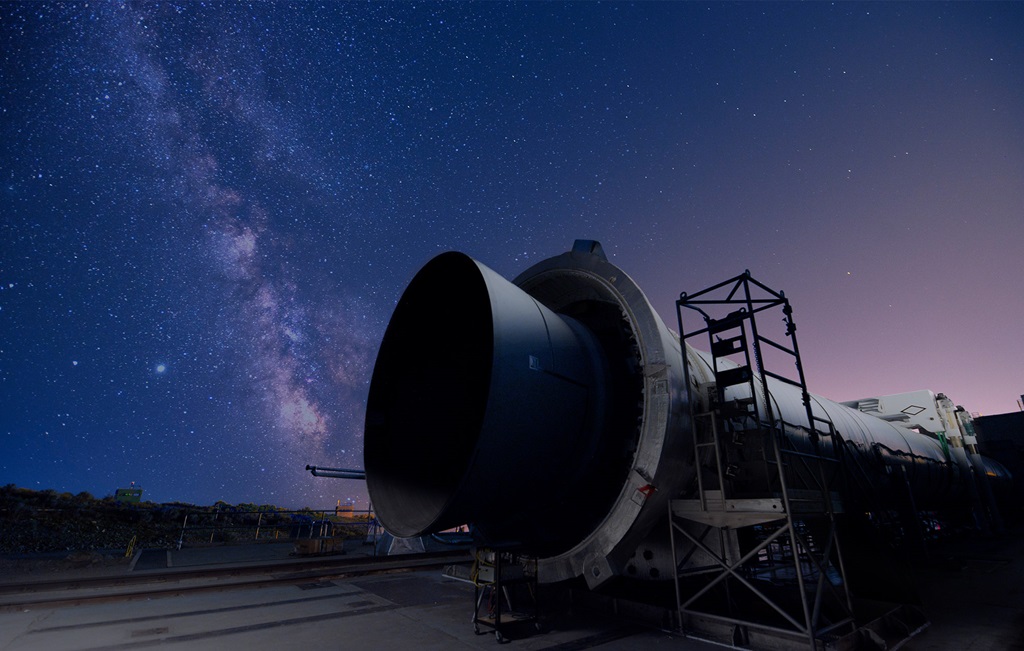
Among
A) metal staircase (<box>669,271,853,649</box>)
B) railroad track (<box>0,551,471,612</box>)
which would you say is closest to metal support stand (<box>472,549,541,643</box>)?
metal staircase (<box>669,271,853,649</box>)

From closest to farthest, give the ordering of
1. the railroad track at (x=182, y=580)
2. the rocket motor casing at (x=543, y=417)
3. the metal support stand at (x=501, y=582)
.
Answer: the rocket motor casing at (x=543, y=417) → the metal support stand at (x=501, y=582) → the railroad track at (x=182, y=580)

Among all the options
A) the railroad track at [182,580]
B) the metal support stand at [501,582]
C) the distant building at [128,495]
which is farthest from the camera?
the distant building at [128,495]

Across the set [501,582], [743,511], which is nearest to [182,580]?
[501,582]

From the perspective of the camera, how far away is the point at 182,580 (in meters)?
8.88

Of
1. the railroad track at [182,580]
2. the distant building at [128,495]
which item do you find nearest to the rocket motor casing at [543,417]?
the railroad track at [182,580]

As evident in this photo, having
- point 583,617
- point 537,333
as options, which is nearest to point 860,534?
point 583,617

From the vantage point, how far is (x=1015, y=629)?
606 cm

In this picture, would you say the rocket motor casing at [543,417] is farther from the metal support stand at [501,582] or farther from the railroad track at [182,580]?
the railroad track at [182,580]

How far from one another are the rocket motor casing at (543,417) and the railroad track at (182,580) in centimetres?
523

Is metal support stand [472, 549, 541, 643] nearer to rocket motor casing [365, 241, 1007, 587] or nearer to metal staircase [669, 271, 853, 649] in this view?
rocket motor casing [365, 241, 1007, 587]

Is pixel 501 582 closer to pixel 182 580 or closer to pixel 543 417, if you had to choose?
pixel 543 417

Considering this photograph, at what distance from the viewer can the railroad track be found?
23.4ft

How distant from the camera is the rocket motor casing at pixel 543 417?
5008mm

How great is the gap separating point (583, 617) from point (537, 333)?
4.24m
